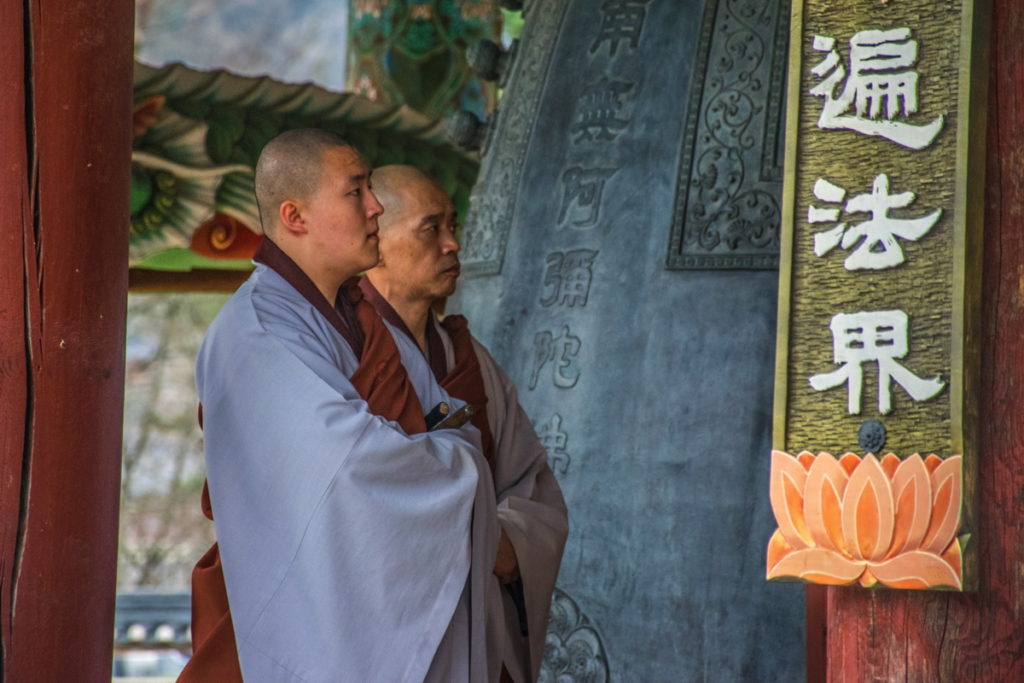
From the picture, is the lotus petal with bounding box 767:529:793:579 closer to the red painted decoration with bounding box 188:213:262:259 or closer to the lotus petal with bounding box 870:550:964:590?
the lotus petal with bounding box 870:550:964:590

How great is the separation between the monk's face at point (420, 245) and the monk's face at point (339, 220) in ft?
1.39

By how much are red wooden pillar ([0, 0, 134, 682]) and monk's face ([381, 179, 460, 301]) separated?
2.36 ft

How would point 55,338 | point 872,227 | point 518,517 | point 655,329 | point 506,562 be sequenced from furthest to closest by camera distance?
point 655,329, point 518,517, point 506,562, point 55,338, point 872,227

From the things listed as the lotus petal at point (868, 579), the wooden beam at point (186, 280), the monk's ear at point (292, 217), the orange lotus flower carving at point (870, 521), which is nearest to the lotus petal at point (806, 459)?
the orange lotus flower carving at point (870, 521)

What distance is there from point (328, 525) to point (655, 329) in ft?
5.43

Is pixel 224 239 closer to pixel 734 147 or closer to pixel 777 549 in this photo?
pixel 734 147

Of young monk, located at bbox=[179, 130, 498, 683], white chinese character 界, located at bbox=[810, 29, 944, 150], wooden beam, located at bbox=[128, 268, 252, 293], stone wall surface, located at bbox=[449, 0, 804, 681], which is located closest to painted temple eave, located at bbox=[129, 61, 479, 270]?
wooden beam, located at bbox=[128, 268, 252, 293]

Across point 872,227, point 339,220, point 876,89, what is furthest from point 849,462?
point 339,220

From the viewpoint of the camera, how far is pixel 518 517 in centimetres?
322

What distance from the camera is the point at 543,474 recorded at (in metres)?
3.49

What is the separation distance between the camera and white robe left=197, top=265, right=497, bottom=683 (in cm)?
263

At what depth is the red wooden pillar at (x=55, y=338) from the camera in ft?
9.16

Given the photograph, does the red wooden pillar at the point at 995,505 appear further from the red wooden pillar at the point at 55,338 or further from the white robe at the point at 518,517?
the red wooden pillar at the point at 55,338

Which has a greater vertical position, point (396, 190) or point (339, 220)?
point (396, 190)
